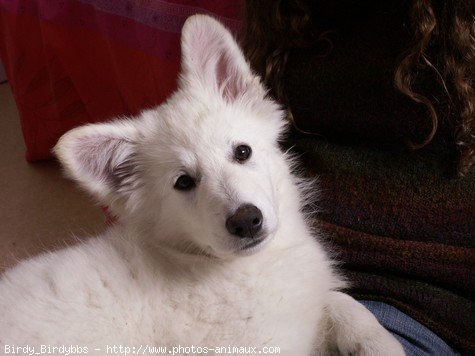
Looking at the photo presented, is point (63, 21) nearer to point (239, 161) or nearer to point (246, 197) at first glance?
point (239, 161)

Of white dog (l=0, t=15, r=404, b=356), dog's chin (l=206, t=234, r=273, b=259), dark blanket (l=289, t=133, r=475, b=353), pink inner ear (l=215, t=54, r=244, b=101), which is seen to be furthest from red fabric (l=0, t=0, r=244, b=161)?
dog's chin (l=206, t=234, r=273, b=259)

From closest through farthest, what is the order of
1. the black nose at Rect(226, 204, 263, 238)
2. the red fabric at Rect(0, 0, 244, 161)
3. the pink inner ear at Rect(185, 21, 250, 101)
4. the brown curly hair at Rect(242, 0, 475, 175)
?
the black nose at Rect(226, 204, 263, 238)
the brown curly hair at Rect(242, 0, 475, 175)
the pink inner ear at Rect(185, 21, 250, 101)
the red fabric at Rect(0, 0, 244, 161)

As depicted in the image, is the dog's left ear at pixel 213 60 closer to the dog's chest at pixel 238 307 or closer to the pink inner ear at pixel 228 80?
the pink inner ear at pixel 228 80

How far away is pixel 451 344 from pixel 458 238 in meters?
0.32

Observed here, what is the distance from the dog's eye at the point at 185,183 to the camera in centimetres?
141

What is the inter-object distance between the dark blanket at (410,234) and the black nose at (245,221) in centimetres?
43

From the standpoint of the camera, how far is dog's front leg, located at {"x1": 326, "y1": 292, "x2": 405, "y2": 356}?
1271mm

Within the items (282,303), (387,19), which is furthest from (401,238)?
(387,19)

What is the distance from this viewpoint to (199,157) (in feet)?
4.54

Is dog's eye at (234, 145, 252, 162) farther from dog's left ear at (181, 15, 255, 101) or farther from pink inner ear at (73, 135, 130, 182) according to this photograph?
pink inner ear at (73, 135, 130, 182)

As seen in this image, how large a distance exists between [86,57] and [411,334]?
2103 mm

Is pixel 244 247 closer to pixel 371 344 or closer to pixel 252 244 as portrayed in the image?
pixel 252 244

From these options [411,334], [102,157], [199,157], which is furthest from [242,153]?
[411,334]

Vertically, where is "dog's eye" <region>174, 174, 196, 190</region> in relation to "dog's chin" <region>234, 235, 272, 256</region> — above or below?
above
